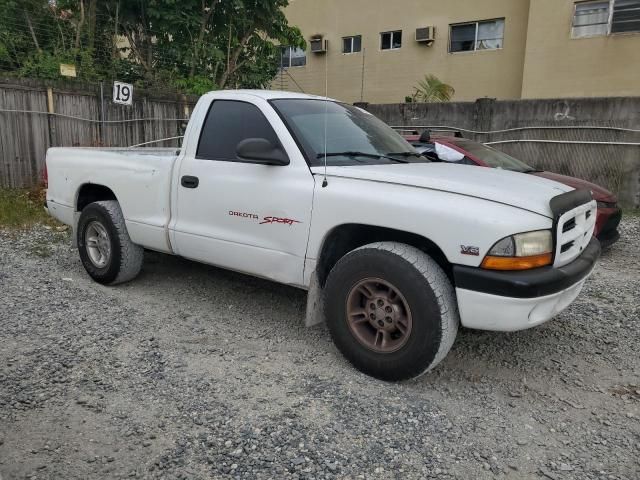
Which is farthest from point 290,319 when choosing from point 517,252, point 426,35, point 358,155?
point 426,35

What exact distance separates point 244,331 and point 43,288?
216cm

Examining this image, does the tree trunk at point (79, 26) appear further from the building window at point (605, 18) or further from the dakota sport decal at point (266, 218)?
the building window at point (605, 18)

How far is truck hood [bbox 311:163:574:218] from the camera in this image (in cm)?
302

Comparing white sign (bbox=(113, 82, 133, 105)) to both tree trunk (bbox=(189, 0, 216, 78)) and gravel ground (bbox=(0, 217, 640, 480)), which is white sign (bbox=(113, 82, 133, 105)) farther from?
gravel ground (bbox=(0, 217, 640, 480))

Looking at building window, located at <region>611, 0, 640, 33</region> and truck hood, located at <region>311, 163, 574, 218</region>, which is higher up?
building window, located at <region>611, 0, 640, 33</region>

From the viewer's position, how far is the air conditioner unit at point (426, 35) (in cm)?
1691

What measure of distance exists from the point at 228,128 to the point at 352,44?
1634cm

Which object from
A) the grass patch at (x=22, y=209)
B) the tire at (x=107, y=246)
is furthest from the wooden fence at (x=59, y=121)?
the tire at (x=107, y=246)

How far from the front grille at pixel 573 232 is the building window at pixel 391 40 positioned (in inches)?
621

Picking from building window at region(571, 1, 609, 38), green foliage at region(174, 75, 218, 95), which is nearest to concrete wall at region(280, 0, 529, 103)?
building window at region(571, 1, 609, 38)

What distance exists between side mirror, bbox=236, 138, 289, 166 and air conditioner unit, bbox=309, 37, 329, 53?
1702 cm

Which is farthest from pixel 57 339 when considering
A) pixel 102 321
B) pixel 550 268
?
pixel 550 268

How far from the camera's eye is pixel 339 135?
3998mm

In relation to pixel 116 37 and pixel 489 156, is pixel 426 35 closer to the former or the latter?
pixel 116 37
